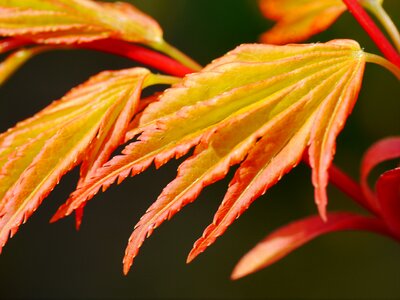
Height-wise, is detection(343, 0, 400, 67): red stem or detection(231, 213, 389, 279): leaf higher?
detection(343, 0, 400, 67): red stem

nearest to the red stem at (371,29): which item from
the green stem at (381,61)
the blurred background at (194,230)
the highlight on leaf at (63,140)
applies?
the green stem at (381,61)

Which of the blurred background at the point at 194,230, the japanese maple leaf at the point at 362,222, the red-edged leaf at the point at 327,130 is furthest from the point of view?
the blurred background at the point at 194,230

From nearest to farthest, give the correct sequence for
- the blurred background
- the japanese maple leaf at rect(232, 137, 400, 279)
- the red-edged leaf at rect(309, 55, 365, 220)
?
1. the red-edged leaf at rect(309, 55, 365, 220)
2. the japanese maple leaf at rect(232, 137, 400, 279)
3. the blurred background

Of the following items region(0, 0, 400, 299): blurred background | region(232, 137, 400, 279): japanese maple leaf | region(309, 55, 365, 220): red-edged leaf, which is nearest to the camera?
region(309, 55, 365, 220): red-edged leaf

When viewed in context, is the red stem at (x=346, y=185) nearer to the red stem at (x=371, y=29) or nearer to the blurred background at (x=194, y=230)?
the red stem at (x=371, y=29)

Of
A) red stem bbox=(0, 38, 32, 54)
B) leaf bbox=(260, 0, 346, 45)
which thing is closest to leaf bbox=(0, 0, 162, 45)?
red stem bbox=(0, 38, 32, 54)

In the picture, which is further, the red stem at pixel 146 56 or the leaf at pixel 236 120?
the red stem at pixel 146 56

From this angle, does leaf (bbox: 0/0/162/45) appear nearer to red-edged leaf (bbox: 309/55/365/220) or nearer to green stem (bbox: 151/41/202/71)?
green stem (bbox: 151/41/202/71)

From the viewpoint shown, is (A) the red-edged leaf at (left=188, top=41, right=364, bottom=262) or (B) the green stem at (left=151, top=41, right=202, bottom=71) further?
(B) the green stem at (left=151, top=41, right=202, bottom=71)

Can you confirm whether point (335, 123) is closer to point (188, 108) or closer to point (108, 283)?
point (188, 108)
